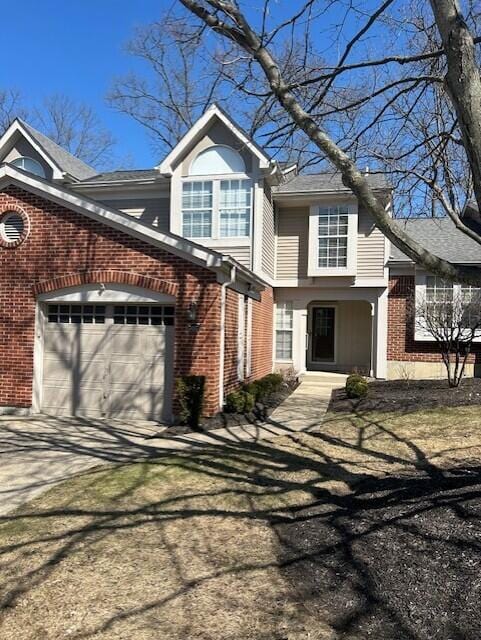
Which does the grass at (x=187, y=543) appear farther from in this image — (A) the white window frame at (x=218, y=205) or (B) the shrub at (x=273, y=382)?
(A) the white window frame at (x=218, y=205)

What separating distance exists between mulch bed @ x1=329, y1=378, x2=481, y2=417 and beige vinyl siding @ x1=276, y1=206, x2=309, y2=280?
4.31 meters

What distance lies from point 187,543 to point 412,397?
8.57 m

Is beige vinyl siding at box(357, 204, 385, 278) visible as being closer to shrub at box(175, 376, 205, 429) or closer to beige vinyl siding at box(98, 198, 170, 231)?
beige vinyl siding at box(98, 198, 170, 231)

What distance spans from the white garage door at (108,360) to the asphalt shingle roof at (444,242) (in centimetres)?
876

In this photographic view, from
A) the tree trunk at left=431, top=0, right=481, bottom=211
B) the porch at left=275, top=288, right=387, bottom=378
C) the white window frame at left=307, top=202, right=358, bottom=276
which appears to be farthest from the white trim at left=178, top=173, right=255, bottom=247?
the tree trunk at left=431, top=0, right=481, bottom=211

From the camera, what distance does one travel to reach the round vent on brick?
36.0ft

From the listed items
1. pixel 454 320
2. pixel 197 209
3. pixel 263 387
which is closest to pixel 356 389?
pixel 263 387

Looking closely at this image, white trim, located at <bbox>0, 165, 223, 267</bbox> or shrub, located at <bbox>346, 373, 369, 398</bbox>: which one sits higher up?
white trim, located at <bbox>0, 165, 223, 267</bbox>

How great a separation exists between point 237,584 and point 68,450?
15.8 ft

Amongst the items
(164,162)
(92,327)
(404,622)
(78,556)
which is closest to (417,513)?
(404,622)

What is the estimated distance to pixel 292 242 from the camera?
16797mm

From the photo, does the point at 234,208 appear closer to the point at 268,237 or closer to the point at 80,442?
the point at 268,237

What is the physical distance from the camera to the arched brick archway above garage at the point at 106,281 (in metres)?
10.3

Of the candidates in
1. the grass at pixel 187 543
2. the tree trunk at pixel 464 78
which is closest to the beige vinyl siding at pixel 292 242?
the grass at pixel 187 543
